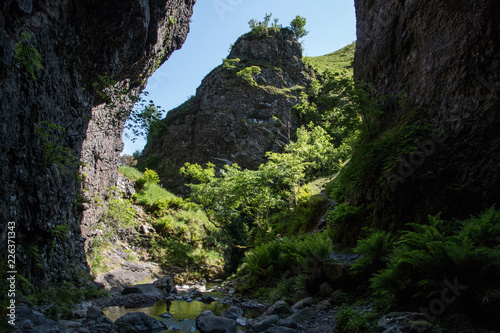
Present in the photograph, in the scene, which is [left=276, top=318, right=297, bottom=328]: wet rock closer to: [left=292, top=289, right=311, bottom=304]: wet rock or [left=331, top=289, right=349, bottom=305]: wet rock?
[left=331, top=289, right=349, bottom=305]: wet rock

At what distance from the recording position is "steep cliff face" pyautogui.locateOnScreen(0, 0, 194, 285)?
467 cm

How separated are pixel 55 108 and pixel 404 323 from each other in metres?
8.12

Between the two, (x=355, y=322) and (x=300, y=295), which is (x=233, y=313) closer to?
(x=300, y=295)

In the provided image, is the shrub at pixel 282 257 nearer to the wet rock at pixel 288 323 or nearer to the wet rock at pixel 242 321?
the wet rock at pixel 242 321

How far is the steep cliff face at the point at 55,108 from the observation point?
4.67 metres

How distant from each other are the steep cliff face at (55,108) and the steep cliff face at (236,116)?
16.3m

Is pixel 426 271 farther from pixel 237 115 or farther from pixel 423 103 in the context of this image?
pixel 237 115

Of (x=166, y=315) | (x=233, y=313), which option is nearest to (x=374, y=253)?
(x=233, y=313)

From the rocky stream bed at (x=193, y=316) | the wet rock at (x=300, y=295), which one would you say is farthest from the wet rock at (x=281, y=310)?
the wet rock at (x=300, y=295)

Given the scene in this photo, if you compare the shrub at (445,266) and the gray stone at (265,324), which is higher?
the shrub at (445,266)

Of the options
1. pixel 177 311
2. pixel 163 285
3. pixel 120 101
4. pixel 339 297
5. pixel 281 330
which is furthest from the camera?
pixel 163 285

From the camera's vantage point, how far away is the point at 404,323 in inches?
Answer: 132

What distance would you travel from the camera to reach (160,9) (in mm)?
10805

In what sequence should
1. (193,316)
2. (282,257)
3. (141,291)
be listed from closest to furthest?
(193,316), (141,291), (282,257)
